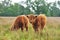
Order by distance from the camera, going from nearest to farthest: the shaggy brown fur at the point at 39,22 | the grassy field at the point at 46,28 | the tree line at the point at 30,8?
the grassy field at the point at 46,28
the tree line at the point at 30,8
the shaggy brown fur at the point at 39,22

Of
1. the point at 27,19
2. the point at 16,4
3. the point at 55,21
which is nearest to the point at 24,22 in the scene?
the point at 27,19

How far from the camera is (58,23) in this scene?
253cm

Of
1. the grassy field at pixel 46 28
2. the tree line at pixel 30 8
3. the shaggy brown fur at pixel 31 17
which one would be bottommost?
the grassy field at pixel 46 28

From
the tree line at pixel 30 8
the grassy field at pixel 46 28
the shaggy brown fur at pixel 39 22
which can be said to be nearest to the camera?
the grassy field at pixel 46 28

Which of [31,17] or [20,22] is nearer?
[31,17]

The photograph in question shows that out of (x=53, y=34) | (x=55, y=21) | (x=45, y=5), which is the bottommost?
(x=53, y=34)

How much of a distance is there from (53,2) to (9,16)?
68cm

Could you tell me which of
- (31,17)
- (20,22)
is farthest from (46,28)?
(20,22)

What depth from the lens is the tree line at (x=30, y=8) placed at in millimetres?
2527

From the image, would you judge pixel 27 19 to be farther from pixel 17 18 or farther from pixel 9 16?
pixel 9 16

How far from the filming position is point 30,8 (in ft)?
8.41

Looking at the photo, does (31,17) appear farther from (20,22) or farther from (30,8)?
(20,22)

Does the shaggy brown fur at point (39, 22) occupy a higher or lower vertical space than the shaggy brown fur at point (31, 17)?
lower

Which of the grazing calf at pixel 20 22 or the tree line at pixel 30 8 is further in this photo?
the grazing calf at pixel 20 22
